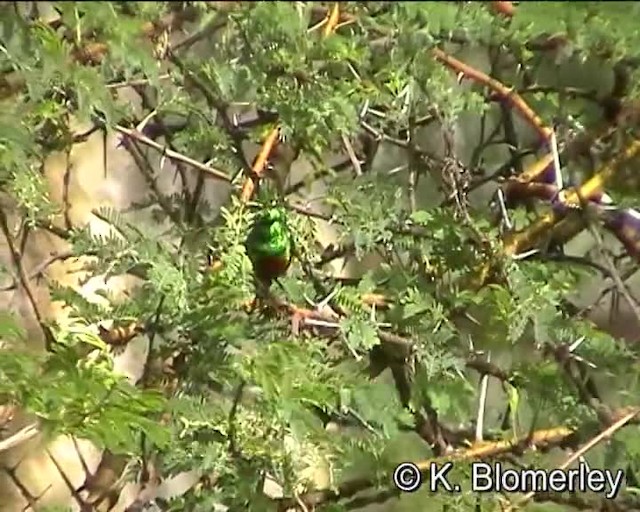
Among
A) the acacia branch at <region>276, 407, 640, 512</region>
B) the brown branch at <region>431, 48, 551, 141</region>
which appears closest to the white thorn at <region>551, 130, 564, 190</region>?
the brown branch at <region>431, 48, 551, 141</region>

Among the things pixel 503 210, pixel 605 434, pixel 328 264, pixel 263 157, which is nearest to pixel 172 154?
pixel 263 157

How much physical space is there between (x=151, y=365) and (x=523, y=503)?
371 mm

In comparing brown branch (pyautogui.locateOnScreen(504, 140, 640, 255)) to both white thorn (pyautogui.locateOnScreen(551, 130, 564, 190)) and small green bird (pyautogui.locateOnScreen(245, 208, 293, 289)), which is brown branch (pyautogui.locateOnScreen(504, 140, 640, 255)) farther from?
small green bird (pyautogui.locateOnScreen(245, 208, 293, 289))

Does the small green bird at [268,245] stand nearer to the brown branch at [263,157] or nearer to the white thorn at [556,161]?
the brown branch at [263,157]

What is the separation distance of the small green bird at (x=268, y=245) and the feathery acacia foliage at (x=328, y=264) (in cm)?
1

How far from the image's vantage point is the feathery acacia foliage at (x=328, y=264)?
0.78 meters

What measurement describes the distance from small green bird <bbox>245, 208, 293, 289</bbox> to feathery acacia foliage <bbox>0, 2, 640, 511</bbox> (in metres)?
0.01

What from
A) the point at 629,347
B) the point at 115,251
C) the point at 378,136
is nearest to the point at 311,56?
the point at 378,136

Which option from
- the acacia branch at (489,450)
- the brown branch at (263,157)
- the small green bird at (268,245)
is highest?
the brown branch at (263,157)

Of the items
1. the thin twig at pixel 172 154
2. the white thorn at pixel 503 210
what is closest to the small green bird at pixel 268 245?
the thin twig at pixel 172 154

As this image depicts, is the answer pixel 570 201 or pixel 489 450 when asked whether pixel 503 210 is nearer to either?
pixel 570 201

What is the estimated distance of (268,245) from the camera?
0.85 metres

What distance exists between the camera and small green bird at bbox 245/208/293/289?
2.77ft

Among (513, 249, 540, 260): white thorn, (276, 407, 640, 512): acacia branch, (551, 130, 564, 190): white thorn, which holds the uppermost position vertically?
(551, 130, 564, 190): white thorn
